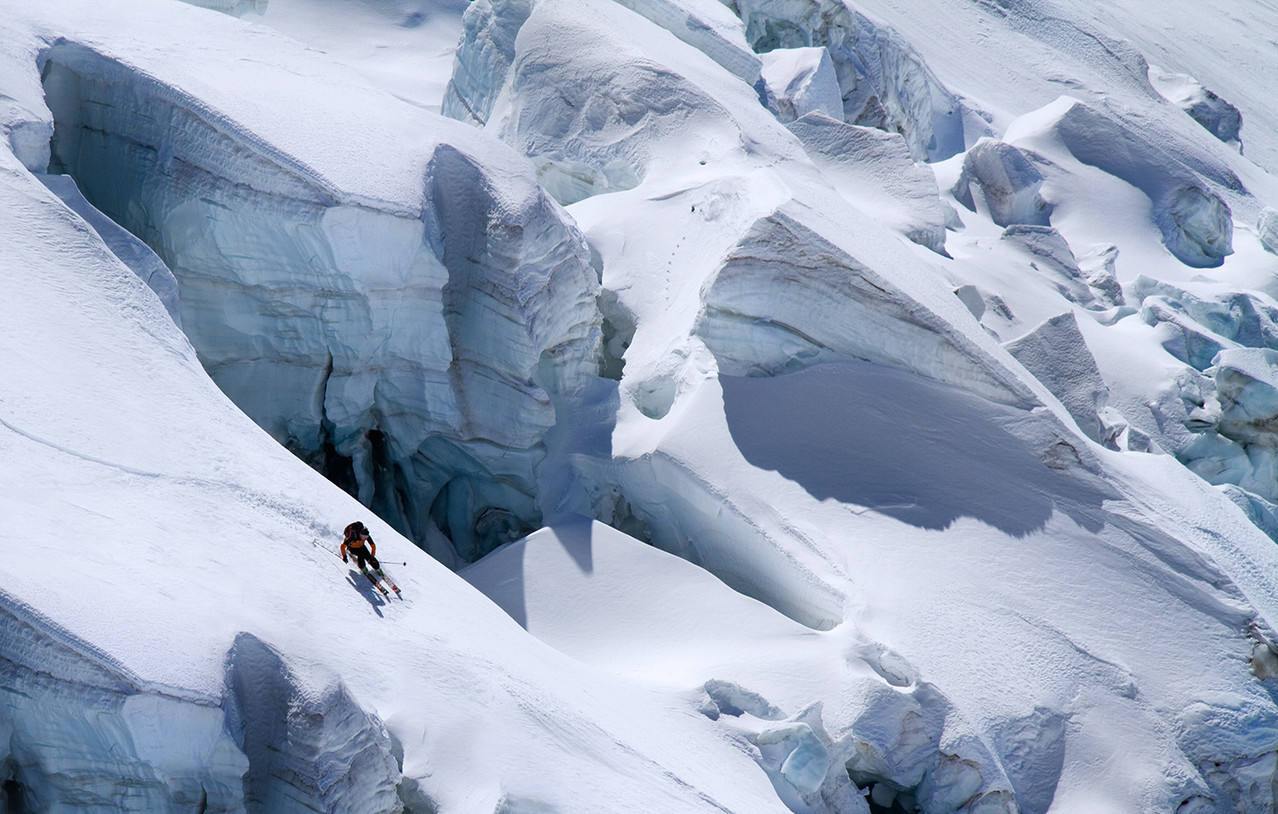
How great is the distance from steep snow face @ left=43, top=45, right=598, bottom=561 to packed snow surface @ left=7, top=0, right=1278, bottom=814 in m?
0.03

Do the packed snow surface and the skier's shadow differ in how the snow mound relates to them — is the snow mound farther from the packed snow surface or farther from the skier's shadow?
the skier's shadow

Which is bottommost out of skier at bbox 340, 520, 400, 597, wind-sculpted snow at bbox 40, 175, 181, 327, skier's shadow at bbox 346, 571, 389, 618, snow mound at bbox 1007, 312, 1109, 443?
snow mound at bbox 1007, 312, 1109, 443

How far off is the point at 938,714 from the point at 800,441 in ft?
7.24

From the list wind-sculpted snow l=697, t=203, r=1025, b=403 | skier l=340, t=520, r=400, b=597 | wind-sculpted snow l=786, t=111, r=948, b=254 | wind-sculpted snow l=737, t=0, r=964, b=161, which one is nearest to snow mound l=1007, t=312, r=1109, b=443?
wind-sculpted snow l=697, t=203, r=1025, b=403

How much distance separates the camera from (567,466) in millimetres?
9258

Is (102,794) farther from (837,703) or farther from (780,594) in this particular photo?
(780,594)

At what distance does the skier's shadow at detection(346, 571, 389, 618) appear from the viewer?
6.32m

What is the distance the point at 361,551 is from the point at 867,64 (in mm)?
11943

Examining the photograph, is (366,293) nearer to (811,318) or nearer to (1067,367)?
(811,318)

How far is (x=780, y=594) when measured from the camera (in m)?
8.49

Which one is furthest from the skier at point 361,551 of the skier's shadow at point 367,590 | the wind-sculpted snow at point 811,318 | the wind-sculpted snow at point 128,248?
the wind-sculpted snow at point 811,318

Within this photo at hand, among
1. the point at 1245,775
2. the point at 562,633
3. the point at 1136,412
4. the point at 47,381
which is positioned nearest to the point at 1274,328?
the point at 1136,412

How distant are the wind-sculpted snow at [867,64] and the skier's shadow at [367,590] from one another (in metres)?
11.1

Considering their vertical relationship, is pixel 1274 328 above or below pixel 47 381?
below
